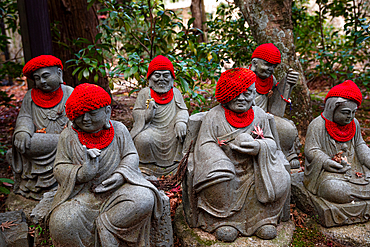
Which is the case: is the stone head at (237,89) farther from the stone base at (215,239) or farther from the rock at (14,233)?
the rock at (14,233)

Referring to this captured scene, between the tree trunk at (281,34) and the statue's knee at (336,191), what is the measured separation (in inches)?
100

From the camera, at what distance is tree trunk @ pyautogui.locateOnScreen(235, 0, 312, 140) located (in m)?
6.13

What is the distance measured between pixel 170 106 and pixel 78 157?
250 centimetres

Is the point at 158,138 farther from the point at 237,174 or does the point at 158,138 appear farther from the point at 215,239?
the point at 215,239

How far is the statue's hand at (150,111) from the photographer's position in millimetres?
5188

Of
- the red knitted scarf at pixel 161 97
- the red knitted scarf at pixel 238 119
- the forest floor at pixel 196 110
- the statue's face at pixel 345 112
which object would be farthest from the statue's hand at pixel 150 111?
the statue's face at pixel 345 112

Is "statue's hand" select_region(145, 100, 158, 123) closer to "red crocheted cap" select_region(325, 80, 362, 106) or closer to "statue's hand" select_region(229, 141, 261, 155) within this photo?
"statue's hand" select_region(229, 141, 261, 155)

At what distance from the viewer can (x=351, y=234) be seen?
12.3ft

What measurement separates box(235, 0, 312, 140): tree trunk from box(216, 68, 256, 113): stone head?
291 cm

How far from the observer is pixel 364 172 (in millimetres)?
4004

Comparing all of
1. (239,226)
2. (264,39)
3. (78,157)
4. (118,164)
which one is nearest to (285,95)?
(264,39)

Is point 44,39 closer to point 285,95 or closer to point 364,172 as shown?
point 285,95

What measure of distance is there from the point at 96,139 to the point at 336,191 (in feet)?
8.82

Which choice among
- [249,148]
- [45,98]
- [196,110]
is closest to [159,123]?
[196,110]
